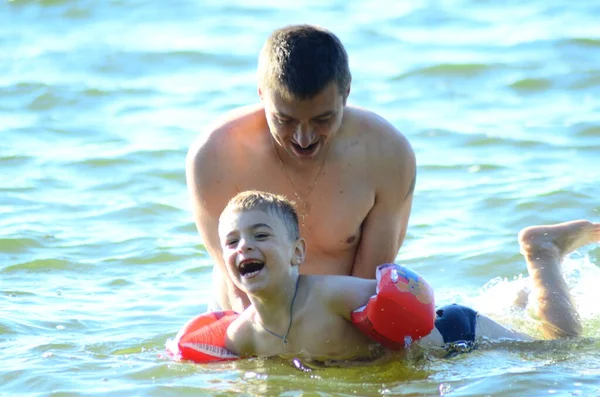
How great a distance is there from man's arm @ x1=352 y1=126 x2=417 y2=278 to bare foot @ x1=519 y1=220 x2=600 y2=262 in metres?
0.87

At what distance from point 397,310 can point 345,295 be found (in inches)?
11.8

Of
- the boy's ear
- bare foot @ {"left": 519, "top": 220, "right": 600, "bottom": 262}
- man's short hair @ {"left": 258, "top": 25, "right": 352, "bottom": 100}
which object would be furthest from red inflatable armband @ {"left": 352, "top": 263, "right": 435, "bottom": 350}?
bare foot @ {"left": 519, "top": 220, "right": 600, "bottom": 262}

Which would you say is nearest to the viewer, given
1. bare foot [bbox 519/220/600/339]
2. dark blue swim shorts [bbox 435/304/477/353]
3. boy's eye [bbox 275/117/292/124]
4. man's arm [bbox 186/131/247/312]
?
boy's eye [bbox 275/117/292/124]

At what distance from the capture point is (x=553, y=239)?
6.14 metres

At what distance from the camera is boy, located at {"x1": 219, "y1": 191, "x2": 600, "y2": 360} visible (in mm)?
4988

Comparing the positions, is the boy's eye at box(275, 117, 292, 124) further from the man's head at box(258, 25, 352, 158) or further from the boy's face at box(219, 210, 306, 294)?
the boy's face at box(219, 210, 306, 294)

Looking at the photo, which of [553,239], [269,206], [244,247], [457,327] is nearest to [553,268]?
[553,239]

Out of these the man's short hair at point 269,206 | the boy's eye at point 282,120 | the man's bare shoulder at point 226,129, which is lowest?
the man's short hair at point 269,206

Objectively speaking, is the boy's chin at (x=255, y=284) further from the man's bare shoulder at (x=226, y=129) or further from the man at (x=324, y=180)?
the man's bare shoulder at (x=226, y=129)

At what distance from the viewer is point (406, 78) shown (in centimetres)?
1225

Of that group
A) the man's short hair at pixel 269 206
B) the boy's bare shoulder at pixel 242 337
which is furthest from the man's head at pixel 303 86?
the boy's bare shoulder at pixel 242 337

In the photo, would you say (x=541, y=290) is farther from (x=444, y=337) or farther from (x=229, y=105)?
(x=229, y=105)

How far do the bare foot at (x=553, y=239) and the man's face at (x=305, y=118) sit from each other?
1.51 metres

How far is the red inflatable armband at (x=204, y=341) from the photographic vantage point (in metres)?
5.25
